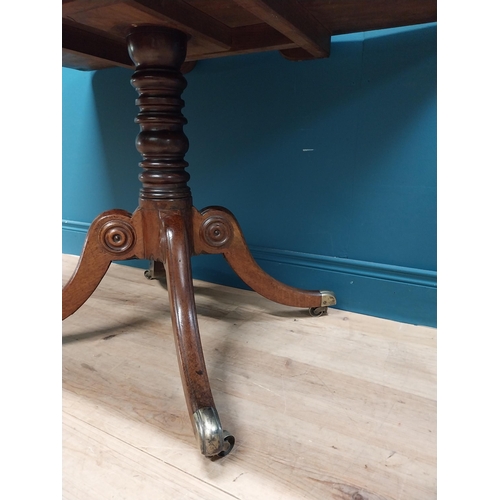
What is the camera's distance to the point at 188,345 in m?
0.73

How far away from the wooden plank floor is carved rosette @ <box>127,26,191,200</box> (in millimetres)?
364

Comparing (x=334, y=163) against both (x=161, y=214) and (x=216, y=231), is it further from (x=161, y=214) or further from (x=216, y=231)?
(x=161, y=214)

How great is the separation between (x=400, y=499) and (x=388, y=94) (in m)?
0.89

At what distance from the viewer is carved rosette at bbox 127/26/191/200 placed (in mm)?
823

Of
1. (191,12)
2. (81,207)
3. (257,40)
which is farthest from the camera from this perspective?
(81,207)

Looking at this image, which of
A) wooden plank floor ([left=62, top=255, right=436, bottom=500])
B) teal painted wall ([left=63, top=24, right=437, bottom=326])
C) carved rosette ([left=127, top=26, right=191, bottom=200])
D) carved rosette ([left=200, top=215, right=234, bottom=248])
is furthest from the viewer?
teal painted wall ([left=63, top=24, right=437, bottom=326])

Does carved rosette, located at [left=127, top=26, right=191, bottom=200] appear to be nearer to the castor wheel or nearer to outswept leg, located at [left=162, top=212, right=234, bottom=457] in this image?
outswept leg, located at [left=162, top=212, right=234, bottom=457]

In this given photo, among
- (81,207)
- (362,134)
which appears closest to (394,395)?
(362,134)


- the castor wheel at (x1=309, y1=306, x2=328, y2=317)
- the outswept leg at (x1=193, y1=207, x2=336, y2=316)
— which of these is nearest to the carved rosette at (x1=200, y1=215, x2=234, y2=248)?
the outswept leg at (x1=193, y1=207, x2=336, y2=316)

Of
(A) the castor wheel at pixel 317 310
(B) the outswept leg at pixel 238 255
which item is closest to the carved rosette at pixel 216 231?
(B) the outswept leg at pixel 238 255

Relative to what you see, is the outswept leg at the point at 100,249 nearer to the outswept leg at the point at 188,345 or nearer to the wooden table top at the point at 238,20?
the outswept leg at the point at 188,345

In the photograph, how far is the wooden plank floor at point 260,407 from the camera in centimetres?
58
